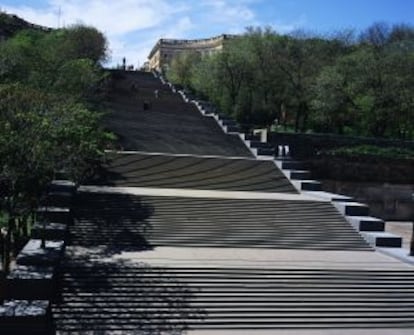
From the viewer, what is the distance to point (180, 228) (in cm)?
1989

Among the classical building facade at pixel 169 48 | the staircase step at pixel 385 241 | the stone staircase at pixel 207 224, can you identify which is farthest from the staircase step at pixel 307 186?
the classical building facade at pixel 169 48

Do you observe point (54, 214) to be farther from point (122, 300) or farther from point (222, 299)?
point (222, 299)

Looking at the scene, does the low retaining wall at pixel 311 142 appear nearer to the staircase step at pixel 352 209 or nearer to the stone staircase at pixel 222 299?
the staircase step at pixel 352 209

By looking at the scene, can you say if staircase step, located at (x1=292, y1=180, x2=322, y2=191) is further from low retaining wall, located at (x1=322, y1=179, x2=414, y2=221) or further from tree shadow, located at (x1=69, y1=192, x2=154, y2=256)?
low retaining wall, located at (x1=322, y1=179, x2=414, y2=221)

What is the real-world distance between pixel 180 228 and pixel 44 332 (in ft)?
26.6

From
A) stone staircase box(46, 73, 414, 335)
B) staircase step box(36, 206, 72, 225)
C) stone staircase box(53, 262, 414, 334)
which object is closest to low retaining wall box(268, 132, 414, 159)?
stone staircase box(46, 73, 414, 335)

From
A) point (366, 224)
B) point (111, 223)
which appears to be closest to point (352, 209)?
point (366, 224)

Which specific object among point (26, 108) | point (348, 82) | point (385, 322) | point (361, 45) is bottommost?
point (385, 322)

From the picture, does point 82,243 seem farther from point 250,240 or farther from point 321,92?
point 321,92

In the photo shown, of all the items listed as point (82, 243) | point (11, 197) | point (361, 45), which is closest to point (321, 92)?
point (361, 45)

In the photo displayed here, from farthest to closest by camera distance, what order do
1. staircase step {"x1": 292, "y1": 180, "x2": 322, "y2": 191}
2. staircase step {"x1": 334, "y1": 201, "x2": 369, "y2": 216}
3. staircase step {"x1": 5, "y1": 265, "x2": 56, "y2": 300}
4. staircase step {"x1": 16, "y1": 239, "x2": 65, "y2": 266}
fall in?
staircase step {"x1": 292, "y1": 180, "x2": 322, "y2": 191}, staircase step {"x1": 334, "y1": 201, "x2": 369, "y2": 216}, staircase step {"x1": 16, "y1": 239, "x2": 65, "y2": 266}, staircase step {"x1": 5, "y1": 265, "x2": 56, "y2": 300}

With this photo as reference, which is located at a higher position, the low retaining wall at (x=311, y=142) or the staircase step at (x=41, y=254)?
the low retaining wall at (x=311, y=142)

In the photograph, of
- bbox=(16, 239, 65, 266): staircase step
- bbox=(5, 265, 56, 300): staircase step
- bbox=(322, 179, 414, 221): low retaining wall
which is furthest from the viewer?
bbox=(322, 179, 414, 221): low retaining wall

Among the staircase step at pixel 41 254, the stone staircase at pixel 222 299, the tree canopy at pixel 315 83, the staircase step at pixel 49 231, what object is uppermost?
the tree canopy at pixel 315 83
